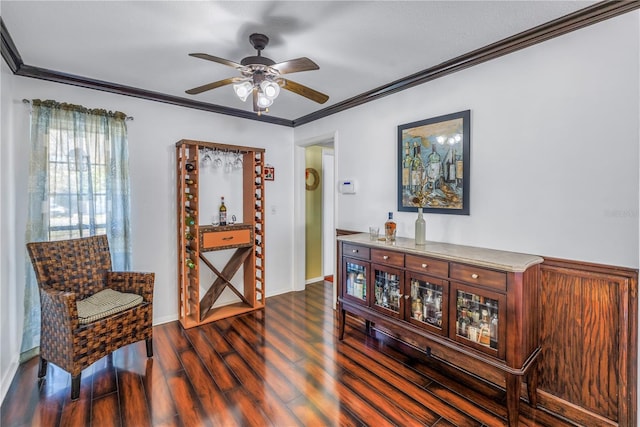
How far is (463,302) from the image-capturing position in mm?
2018

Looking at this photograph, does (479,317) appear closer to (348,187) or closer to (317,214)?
(348,187)

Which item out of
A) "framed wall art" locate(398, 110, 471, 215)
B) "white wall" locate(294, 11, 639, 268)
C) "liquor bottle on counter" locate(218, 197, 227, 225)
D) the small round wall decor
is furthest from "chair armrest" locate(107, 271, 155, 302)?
the small round wall decor

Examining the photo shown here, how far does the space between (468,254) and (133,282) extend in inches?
105

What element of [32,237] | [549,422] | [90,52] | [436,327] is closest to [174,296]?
[32,237]

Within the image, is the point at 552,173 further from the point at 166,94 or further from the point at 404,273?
the point at 166,94

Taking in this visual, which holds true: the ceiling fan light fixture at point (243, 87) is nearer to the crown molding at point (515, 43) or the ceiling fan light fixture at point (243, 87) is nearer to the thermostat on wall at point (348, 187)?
the crown molding at point (515, 43)

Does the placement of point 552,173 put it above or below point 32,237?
above

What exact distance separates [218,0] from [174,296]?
9.54ft

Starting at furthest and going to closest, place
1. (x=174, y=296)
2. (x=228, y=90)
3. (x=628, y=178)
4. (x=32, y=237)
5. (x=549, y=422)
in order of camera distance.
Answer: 1. (x=174, y=296)
2. (x=228, y=90)
3. (x=32, y=237)
4. (x=549, y=422)
5. (x=628, y=178)

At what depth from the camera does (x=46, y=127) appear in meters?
2.57

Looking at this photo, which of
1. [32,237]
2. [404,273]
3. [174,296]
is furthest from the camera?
[174,296]

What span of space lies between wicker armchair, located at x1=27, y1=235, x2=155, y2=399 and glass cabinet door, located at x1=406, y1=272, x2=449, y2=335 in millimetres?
2130

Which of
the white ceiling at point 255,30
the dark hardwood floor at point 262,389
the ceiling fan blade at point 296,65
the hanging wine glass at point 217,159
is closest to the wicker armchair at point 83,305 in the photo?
the dark hardwood floor at point 262,389

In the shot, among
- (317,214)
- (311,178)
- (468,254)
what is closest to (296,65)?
(468,254)
